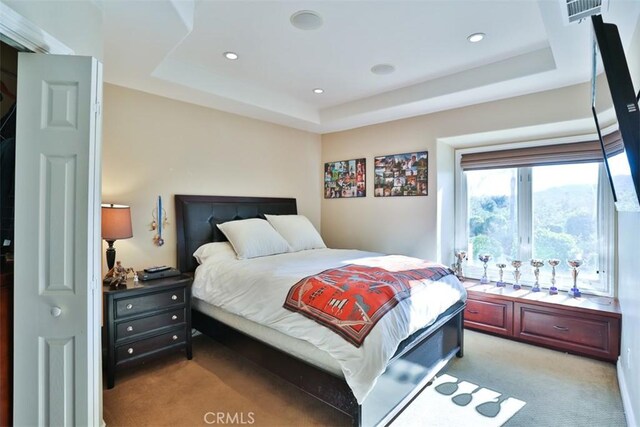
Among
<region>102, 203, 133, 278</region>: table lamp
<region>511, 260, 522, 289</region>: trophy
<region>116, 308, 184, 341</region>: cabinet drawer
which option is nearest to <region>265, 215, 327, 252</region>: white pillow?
<region>116, 308, 184, 341</region>: cabinet drawer

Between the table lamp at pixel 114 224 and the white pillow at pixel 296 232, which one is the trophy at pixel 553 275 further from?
the table lamp at pixel 114 224

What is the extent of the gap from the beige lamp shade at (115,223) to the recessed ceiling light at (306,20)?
198 centimetres

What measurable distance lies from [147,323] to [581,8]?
348 cm

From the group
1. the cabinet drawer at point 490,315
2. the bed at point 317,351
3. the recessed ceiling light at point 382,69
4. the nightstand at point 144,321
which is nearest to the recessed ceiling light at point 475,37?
the recessed ceiling light at point 382,69

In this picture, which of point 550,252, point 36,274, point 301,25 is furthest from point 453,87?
point 36,274

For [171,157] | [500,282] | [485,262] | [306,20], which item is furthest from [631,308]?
[171,157]

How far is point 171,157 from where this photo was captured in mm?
3291

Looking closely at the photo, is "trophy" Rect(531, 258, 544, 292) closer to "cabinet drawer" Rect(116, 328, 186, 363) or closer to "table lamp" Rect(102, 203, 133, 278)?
"cabinet drawer" Rect(116, 328, 186, 363)

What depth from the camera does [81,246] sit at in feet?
5.21

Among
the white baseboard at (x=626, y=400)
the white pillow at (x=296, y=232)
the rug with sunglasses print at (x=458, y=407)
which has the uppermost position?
the white pillow at (x=296, y=232)

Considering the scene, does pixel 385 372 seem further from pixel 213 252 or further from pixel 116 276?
pixel 116 276

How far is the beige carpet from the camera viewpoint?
2.04 m

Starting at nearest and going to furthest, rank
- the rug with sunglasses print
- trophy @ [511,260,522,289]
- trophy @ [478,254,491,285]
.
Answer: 1. the rug with sunglasses print
2. trophy @ [511,260,522,289]
3. trophy @ [478,254,491,285]

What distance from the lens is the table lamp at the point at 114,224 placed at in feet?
8.21
